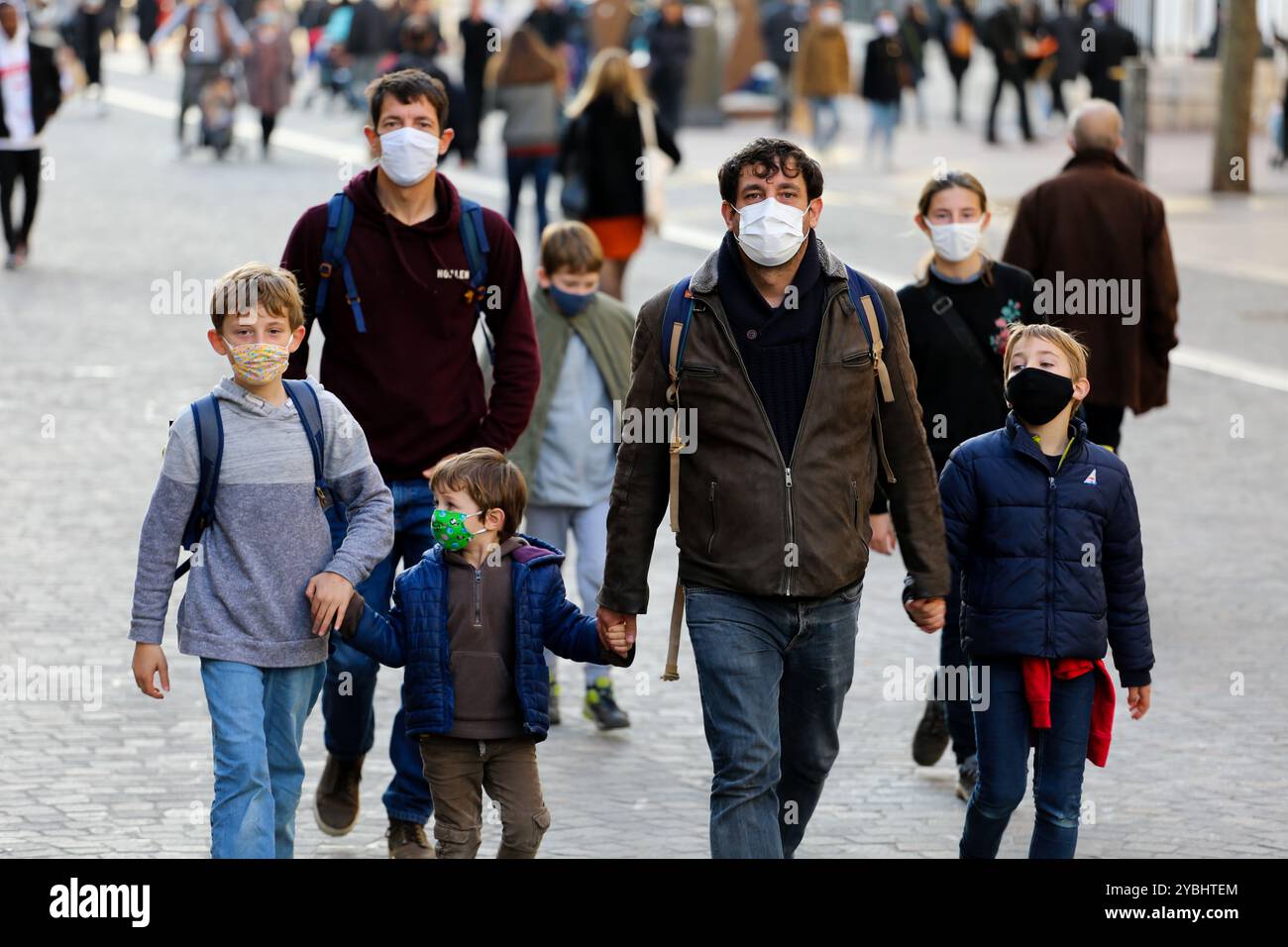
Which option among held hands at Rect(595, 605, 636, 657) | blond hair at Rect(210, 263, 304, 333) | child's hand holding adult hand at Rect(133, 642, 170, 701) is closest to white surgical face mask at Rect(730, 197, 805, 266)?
held hands at Rect(595, 605, 636, 657)

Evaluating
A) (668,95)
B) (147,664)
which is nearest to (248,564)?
(147,664)

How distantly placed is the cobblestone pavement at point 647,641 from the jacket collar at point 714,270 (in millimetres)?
1752

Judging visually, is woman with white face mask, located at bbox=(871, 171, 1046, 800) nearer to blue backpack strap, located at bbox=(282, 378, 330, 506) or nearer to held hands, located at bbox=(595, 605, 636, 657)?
held hands, located at bbox=(595, 605, 636, 657)

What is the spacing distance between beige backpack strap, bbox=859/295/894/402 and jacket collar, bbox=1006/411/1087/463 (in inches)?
18.5

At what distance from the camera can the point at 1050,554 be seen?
5441 mm

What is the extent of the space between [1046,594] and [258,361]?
194 centimetres

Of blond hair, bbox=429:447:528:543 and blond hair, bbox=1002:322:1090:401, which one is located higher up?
blond hair, bbox=1002:322:1090:401

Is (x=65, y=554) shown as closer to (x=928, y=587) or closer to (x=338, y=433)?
(x=338, y=433)

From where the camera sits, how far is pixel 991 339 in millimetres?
Result: 6816

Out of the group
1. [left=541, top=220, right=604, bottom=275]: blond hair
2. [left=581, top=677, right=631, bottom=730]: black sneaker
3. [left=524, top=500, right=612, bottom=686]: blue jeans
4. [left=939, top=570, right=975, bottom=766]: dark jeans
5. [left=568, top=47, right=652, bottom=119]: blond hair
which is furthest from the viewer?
[left=568, top=47, right=652, bottom=119]: blond hair

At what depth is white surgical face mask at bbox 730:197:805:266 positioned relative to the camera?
506cm

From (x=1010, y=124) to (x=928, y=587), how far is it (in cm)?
2663

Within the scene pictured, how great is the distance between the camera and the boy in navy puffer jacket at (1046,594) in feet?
17.8
